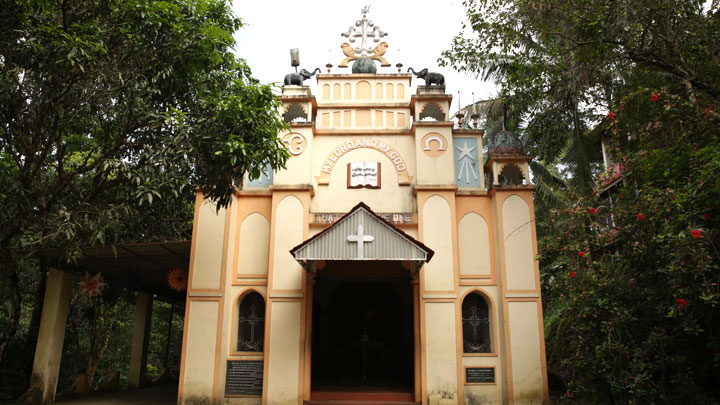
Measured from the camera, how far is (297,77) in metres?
12.4

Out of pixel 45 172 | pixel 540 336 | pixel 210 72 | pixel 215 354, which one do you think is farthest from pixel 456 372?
pixel 45 172

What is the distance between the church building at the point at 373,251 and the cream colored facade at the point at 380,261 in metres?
0.03

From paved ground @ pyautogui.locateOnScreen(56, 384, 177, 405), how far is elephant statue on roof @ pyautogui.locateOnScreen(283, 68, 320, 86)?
8.03 m

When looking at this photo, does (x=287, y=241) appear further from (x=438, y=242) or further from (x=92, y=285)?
(x=92, y=285)

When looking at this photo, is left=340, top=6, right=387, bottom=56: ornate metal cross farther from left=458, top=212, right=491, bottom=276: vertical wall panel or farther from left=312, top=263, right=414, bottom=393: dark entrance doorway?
left=312, top=263, right=414, bottom=393: dark entrance doorway

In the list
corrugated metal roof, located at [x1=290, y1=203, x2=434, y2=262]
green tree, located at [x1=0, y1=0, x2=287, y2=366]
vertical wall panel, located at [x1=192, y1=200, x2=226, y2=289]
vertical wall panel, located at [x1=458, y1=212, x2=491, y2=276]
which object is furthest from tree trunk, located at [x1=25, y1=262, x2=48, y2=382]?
vertical wall panel, located at [x1=458, y1=212, x2=491, y2=276]

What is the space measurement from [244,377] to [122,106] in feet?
19.5

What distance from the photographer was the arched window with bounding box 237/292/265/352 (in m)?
10.7

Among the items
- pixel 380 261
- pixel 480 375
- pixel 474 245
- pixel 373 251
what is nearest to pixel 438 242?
pixel 474 245

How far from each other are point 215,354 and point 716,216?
30.0 feet

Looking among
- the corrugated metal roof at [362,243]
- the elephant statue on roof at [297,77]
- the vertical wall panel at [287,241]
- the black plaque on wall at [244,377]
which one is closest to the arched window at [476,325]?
the corrugated metal roof at [362,243]

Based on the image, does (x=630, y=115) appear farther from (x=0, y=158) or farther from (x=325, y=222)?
(x=0, y=158)

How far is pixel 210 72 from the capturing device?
10227 millimetres

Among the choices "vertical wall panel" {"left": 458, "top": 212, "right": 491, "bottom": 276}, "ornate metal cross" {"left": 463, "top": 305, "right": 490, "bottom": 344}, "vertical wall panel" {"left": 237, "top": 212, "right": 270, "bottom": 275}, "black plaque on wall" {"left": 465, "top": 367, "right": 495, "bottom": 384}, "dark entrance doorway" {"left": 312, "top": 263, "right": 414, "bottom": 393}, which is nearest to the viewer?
"black plaque on wall" {"left": 465, "top": 367, "right": 495, "bottom": 384}
